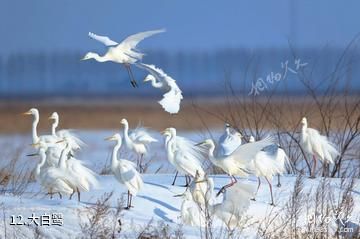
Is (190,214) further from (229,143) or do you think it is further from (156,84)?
(156,84)

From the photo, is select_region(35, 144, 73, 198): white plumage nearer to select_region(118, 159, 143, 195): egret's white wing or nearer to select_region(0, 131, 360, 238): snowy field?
select_region(0, 131, 360, 238): snowy field

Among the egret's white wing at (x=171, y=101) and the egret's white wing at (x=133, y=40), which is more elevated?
the egret's white wing at (x=133, y=40)

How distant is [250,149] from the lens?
325 inches

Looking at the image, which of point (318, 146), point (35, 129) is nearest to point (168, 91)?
point (318, 146)

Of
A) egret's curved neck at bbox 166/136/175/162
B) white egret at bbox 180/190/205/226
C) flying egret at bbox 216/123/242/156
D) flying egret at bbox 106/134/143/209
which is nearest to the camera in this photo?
white egret at bbox 180/190/205/226

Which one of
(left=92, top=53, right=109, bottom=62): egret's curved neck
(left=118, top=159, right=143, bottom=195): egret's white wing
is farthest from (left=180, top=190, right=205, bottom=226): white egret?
(left=92, top=53, right=109, bottom=62): egret's curved neck

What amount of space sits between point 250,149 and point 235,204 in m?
0.78

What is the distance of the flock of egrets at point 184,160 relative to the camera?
25.6 ft

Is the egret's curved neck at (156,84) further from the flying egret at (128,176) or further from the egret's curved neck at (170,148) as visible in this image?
the flying egret at (128,176)

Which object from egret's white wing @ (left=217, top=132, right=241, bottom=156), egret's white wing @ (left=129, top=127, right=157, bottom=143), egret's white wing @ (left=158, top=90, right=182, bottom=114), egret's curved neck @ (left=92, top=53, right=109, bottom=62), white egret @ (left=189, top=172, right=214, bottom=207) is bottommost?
white egret @ (left=189, top=172, right=214, bottom=207)

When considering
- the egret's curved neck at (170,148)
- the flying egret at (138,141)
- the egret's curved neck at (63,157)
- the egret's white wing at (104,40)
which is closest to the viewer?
the egret's curved neck at (63,157)

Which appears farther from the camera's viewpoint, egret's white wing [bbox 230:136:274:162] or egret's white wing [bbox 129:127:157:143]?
egret's white wing [bbox 129:127:157:143]

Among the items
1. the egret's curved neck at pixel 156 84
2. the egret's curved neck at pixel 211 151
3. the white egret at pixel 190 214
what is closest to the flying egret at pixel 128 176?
the white egret at pixel 190 214

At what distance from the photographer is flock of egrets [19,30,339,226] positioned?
7801mm
